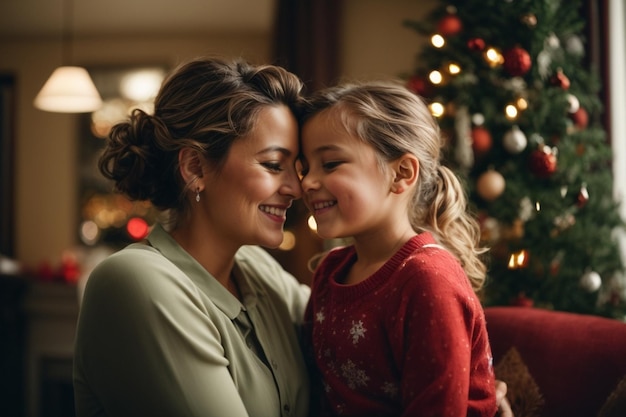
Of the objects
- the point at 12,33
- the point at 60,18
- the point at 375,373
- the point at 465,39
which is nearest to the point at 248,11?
the point at 60,18

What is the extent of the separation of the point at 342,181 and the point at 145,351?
59cm

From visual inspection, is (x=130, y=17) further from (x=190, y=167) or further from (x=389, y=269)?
(x=389, y=269)

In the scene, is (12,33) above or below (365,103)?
below

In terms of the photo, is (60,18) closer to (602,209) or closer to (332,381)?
(602,209)

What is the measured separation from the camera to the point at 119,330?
1320 mm

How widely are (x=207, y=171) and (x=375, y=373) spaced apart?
634mm

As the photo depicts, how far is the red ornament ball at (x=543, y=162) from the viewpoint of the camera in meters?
2.58

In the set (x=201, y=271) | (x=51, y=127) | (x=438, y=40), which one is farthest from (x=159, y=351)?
(x=51, y=127)

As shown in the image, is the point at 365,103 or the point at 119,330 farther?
the point at 365,103

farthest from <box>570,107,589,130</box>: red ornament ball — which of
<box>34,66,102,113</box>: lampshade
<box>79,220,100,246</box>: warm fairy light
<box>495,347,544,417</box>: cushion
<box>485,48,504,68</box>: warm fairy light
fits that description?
<box>79,220,100,246</box>: warm fairy light

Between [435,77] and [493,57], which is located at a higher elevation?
[493,57]

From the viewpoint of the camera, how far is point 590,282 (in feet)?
8.62

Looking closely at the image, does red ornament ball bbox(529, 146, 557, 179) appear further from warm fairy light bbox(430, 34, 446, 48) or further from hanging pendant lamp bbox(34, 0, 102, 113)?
hanging pendant lamp bbox(34, 0, 102, 113)

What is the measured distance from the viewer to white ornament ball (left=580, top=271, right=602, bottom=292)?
263cm
